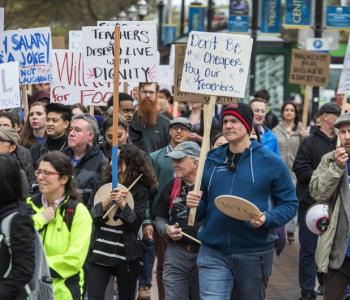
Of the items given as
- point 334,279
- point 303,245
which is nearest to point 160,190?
point 334,279

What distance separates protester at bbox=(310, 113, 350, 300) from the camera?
8355 millimetres

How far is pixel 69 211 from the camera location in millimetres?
6660

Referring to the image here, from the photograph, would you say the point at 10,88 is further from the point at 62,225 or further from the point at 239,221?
the point at 62,225

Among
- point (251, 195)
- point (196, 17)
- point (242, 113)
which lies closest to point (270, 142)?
point (242, 113)

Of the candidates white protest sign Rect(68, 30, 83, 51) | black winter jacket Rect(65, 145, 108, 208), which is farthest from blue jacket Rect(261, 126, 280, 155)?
white protest sign Rect(68, 30, 83, 51)

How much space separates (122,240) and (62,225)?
6.36ft

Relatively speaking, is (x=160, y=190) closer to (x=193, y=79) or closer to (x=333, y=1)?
(x=193, y=79)

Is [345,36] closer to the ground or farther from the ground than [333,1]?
closer to the ground

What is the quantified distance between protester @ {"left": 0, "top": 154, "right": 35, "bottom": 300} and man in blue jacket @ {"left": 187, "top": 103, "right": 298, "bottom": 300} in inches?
87.8

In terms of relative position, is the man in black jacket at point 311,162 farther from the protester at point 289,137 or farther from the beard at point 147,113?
the protester at point 289,137

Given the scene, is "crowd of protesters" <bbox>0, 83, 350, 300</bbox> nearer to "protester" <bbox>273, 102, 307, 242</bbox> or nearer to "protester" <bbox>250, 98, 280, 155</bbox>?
"protester" <bbox>250, 98, 280, 155</bbox>

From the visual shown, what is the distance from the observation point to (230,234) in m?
7.61

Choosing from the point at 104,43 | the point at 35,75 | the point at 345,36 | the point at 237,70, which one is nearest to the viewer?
the point at 237,70

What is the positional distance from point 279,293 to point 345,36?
40115mm
